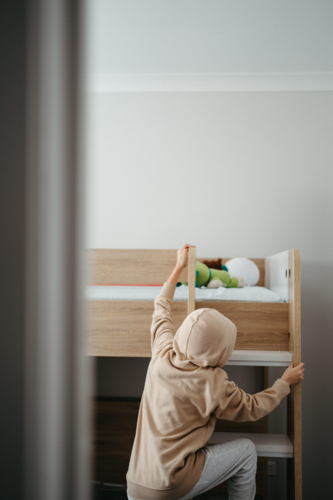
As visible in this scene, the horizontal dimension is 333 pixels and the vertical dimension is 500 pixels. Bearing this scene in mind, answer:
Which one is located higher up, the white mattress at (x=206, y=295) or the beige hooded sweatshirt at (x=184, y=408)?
the white mattress at (x=206, y=295)

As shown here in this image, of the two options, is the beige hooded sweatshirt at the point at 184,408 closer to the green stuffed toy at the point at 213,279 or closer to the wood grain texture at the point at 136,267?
the green stuffed toy at the point at 213,279

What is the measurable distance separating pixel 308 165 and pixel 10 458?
2440 mm

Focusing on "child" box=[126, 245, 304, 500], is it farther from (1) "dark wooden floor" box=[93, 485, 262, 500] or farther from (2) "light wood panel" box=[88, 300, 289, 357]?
(1) "dark wooden floor" box=[93, 485, 262, 500]

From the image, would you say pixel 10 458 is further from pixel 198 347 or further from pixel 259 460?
pixel 259 460

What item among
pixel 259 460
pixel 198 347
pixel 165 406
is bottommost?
pixel 259 460

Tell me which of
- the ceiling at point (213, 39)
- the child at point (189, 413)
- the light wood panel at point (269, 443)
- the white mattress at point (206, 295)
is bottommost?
the light wood panel at point (269, 443)

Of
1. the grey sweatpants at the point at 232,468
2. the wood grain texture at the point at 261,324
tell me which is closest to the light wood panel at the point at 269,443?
the grey sweatpants at the point at 232,468

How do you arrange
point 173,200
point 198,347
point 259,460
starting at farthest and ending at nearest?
point 173,200
point 259,460
point 198,347

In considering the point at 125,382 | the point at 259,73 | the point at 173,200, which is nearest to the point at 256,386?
the point at 125,382

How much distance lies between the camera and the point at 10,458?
220 mm

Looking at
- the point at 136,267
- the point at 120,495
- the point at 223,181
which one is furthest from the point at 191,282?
the point at 120,495

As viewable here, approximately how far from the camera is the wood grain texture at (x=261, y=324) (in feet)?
4.79

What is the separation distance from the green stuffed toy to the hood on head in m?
0.54

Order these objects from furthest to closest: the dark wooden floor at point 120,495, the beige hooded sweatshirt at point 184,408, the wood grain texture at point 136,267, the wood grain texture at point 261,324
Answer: the dark wooden floor at point 120,495, the wood grain texture at point 136,267, the wood grain texture at point 261,324, the beige hooded sweatshirt at point 184,408
